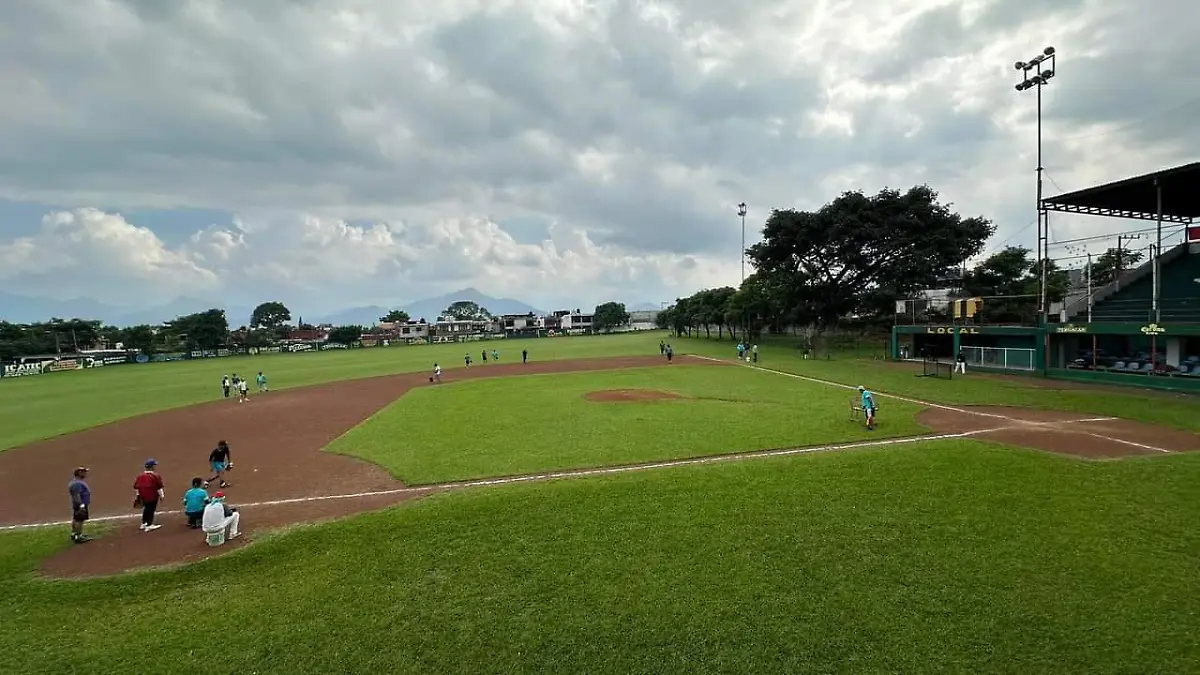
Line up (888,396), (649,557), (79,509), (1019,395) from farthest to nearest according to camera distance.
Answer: (888,396)
(1019,395)
(79,509)
(649,557)

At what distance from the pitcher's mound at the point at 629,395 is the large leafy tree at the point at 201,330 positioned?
8835 centimetres

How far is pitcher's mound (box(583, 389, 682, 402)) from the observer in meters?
25.8

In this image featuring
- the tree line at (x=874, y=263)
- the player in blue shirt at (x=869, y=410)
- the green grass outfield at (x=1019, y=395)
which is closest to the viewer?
the player in blue shirt at (x=869, y=410)

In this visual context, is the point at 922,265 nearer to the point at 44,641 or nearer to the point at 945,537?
the point at 945,537

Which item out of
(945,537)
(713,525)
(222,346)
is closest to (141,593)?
(713,525)

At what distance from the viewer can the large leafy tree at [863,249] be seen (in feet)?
166

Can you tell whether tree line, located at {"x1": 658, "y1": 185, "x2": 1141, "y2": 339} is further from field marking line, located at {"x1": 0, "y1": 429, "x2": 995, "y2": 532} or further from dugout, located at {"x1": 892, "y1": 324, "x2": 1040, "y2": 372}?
field marking line, located at {"x1": 0, "y1": 429, "x2": 995, "y2": 532}

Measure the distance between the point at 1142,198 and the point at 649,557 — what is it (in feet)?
121

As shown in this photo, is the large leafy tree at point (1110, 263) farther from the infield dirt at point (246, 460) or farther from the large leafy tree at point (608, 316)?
the large leafy tree at point (608, 316)

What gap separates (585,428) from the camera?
1905cm

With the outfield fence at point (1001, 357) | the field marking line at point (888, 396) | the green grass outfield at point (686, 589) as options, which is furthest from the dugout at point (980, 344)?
the green grass outfield at point (686, 589)

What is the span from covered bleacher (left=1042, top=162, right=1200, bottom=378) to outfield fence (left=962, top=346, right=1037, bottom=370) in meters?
1.95

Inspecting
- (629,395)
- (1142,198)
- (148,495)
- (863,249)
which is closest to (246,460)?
(148,495)

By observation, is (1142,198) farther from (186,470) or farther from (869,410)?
(186,470)
